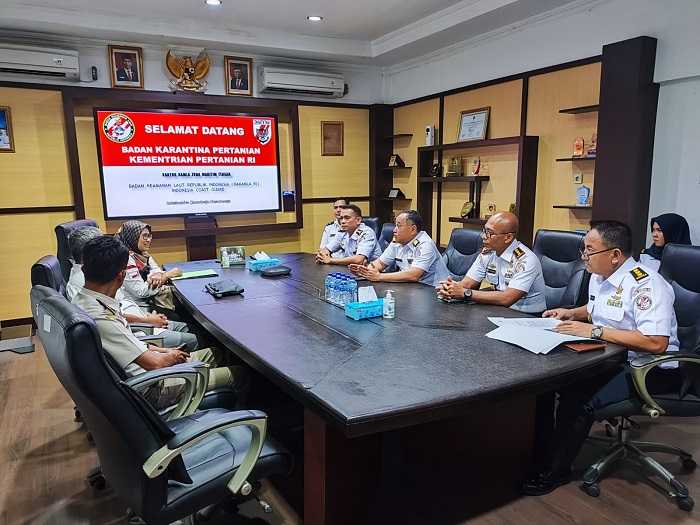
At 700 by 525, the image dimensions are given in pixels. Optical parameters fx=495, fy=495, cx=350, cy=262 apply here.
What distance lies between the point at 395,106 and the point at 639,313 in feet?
15.2

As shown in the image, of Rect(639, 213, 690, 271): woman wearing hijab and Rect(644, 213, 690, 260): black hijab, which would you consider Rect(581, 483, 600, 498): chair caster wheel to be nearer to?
Rect(639, 213, 690, 271): woman wearing hijab

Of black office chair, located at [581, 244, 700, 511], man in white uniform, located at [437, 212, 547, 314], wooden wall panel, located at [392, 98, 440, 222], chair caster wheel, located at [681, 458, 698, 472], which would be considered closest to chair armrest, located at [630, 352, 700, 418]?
black office chair, located at [581, 244, 700, 511]

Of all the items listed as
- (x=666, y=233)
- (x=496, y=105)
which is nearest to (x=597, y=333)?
(x=666, y=233)

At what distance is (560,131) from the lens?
164 inches

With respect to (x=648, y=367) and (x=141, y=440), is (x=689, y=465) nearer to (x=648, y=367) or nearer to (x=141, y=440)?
(x=648, y=367)

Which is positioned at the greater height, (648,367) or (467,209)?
(467,209)

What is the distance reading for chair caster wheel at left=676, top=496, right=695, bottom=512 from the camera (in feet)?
6.77

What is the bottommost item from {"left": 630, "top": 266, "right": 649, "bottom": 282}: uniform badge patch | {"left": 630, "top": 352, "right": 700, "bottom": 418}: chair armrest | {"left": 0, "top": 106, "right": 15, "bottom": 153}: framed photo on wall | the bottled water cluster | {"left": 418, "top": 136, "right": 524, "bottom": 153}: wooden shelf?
{"left": 630, "top": 352, "right": 700, "bottom": 418}: chair armrest

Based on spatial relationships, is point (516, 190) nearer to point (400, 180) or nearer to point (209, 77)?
point (400, 180)

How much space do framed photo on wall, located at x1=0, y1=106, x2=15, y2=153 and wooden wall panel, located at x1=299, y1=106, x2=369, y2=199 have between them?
2.85 metres

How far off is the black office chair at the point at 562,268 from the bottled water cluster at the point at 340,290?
1221 millimetres

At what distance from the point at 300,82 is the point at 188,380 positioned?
446 centimetres

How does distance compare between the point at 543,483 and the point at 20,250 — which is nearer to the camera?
the point at 543,483

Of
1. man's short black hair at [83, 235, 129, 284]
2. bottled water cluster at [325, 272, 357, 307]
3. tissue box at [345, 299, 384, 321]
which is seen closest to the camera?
man's short black hair at [83, 235, 129, 284]
